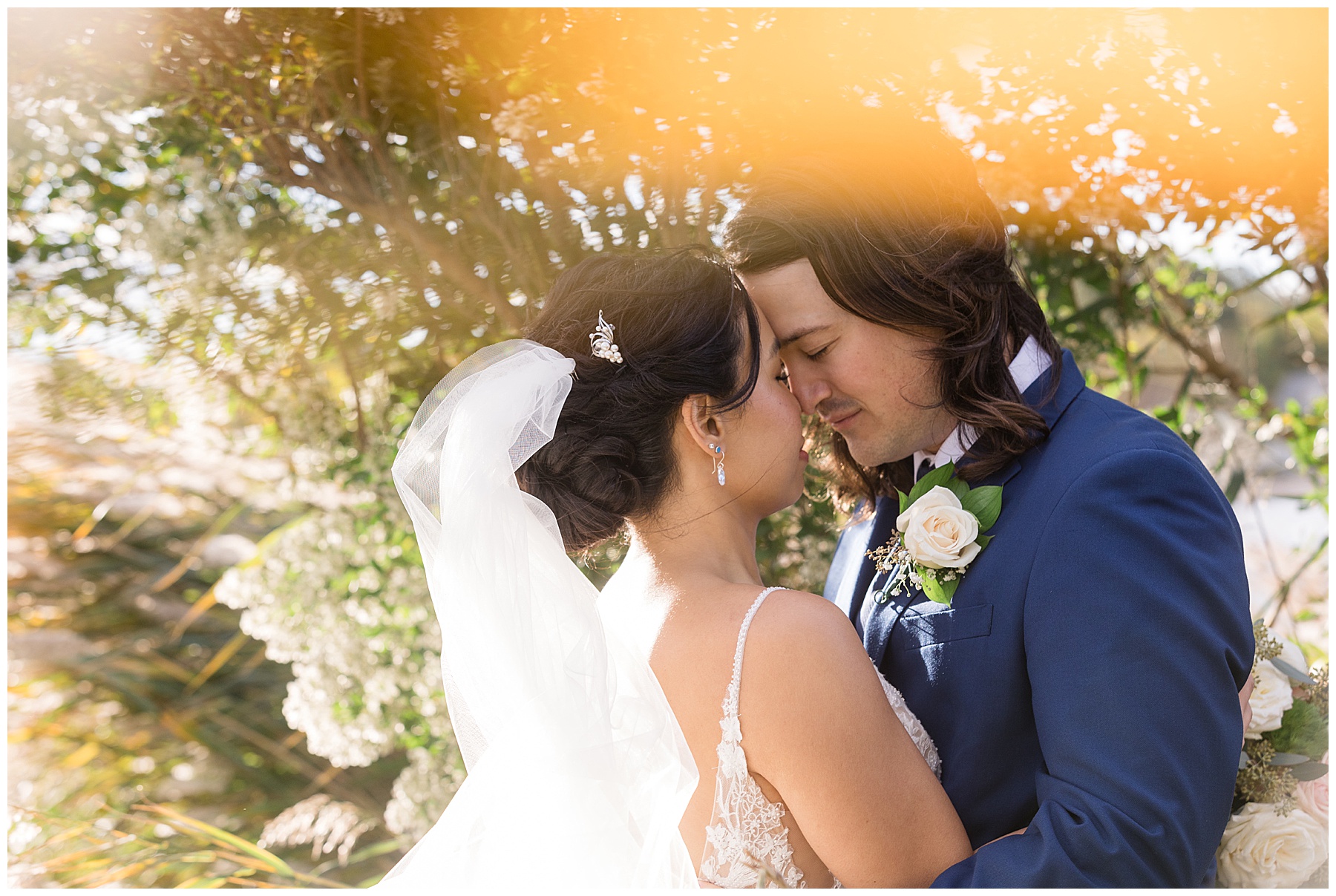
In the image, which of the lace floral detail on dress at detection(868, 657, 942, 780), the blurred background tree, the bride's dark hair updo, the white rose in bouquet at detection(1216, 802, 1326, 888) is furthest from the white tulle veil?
the white rose in bouquet at detection(1216, 802, 1326, 888)

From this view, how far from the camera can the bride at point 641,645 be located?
1.67 metres

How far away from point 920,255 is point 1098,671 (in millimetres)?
1092

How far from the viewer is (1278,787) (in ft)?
6.57

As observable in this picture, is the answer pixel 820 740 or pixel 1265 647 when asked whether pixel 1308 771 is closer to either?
pixel 1265 647

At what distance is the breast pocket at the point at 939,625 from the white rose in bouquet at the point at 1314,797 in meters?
0.98

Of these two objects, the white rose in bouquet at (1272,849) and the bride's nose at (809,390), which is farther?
the bride's nose at (809,390)

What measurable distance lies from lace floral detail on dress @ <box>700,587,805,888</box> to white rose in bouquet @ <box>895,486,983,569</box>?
373 millimetres

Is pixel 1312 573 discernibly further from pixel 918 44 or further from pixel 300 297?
pixel 300 297

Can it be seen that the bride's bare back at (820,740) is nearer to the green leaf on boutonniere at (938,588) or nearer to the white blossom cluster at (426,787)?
the green leaf on boutonniere at (938,588)

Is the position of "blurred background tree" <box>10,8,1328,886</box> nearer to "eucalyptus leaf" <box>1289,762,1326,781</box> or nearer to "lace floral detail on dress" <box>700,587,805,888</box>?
"lace floral detail on dress" <box>700,587,805,888</box>

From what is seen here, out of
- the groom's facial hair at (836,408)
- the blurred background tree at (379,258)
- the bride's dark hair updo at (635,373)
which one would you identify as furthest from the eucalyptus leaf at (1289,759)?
the bride's dark hair updo at (635,373)

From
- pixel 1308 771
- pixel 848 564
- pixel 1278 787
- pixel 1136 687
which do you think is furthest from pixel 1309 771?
pixel 848 564

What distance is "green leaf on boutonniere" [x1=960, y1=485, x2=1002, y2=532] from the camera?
6.31 feet

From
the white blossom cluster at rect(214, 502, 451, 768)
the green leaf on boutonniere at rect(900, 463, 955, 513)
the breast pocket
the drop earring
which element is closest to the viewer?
the breast pocket
